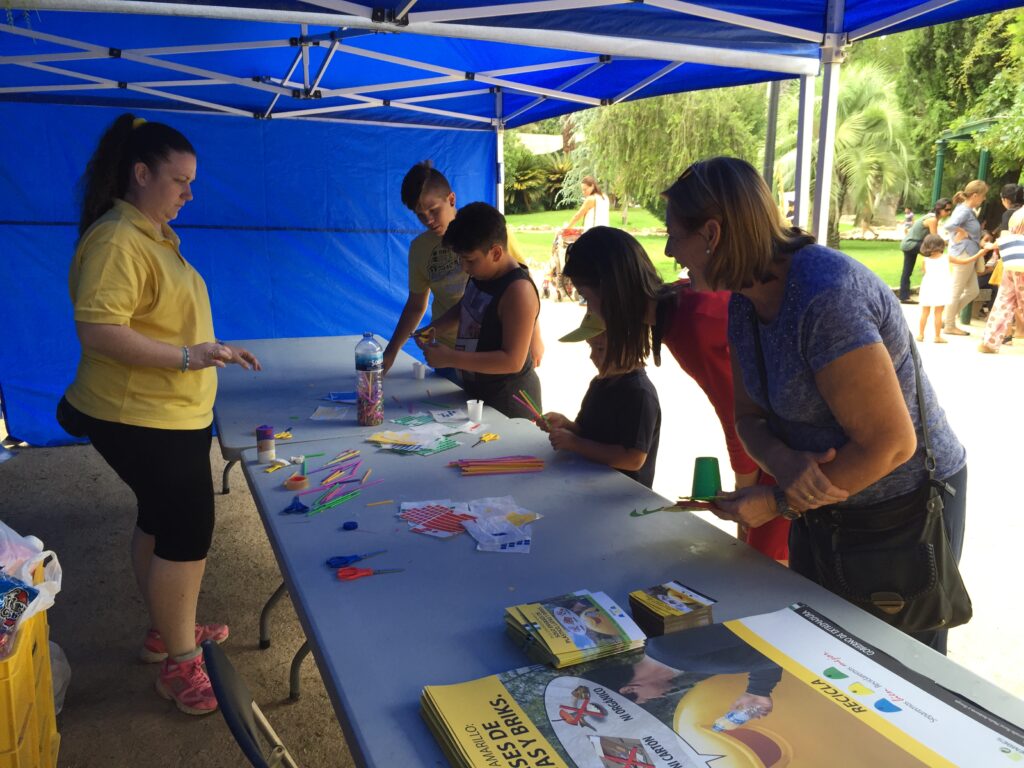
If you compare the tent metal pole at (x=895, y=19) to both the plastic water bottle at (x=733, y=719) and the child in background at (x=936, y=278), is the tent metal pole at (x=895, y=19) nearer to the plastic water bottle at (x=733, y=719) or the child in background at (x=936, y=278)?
the plastic water bottle at (x=733, y=719)

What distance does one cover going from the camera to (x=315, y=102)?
484cm

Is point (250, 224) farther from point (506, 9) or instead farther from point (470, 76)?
point (506, 9)

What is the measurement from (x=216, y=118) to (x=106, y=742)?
384 centimetres

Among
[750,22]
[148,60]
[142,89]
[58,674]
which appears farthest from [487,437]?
[142,89]

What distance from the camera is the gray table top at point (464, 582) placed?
104 centimetres

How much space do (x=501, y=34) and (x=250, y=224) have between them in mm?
2807

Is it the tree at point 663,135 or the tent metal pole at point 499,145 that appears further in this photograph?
the tree at point 663,135

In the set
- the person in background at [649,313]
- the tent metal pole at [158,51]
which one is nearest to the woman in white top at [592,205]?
the tent metal pole at [158,51]

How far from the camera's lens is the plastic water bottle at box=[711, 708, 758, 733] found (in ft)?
3.03

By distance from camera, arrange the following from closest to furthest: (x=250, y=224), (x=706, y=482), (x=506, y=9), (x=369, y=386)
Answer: (x=706, y=482)
(x=369, y=386)
(x=506, y=9)
(x=250, y=224)

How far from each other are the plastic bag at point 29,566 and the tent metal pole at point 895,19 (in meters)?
3.17

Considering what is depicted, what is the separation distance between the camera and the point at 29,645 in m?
1.62

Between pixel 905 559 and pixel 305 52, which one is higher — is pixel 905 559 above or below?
below

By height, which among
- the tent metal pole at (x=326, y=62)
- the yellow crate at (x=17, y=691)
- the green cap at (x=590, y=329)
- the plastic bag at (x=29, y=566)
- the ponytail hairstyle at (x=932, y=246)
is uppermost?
the tent metal pole at (x=326, y=62)
